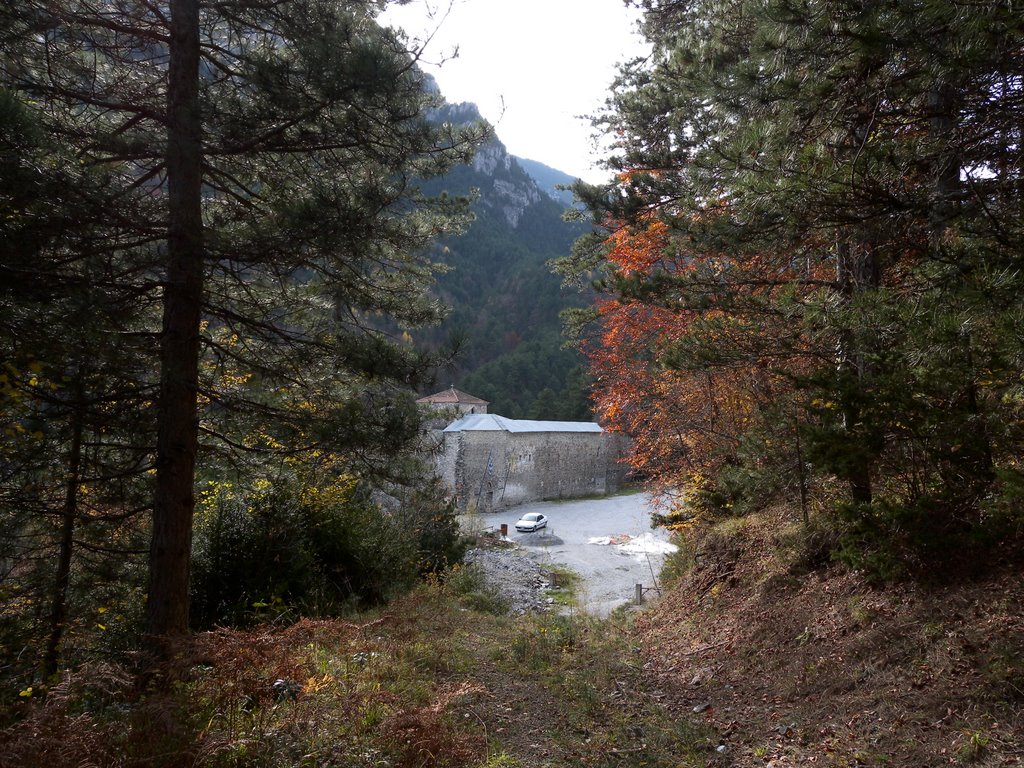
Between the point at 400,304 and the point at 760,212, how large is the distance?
319cm

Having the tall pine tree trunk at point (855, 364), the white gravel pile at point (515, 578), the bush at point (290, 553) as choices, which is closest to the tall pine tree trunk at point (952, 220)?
the tall pine tree trunk at point (855, 364)

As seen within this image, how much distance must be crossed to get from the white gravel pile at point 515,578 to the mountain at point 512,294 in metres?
20.5

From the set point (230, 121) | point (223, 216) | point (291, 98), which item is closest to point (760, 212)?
point (291, 98)

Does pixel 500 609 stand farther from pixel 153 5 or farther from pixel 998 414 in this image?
pixel 153 5

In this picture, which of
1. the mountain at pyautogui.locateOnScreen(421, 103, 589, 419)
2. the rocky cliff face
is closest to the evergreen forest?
the mountain at pyautogui.locateOnScreen(421, 103, 589, 419)

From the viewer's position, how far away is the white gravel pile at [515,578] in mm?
11678

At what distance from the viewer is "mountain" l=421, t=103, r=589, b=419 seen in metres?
48.4

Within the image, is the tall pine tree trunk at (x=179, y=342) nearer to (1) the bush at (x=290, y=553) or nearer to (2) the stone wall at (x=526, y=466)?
(1) the bush at (x=290, y=553)

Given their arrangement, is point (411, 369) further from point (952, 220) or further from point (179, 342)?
point (952, 220)

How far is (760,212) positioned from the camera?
4336 millimetres

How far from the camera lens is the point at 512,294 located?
6406 cm

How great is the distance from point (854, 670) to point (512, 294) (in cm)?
6099

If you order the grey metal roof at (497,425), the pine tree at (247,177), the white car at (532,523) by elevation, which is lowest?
the white car at (532,523)

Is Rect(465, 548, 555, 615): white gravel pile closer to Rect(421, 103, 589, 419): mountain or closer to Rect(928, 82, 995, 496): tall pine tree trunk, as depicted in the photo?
Rect(928, 82, 995, 496): tall pine tree trunk
